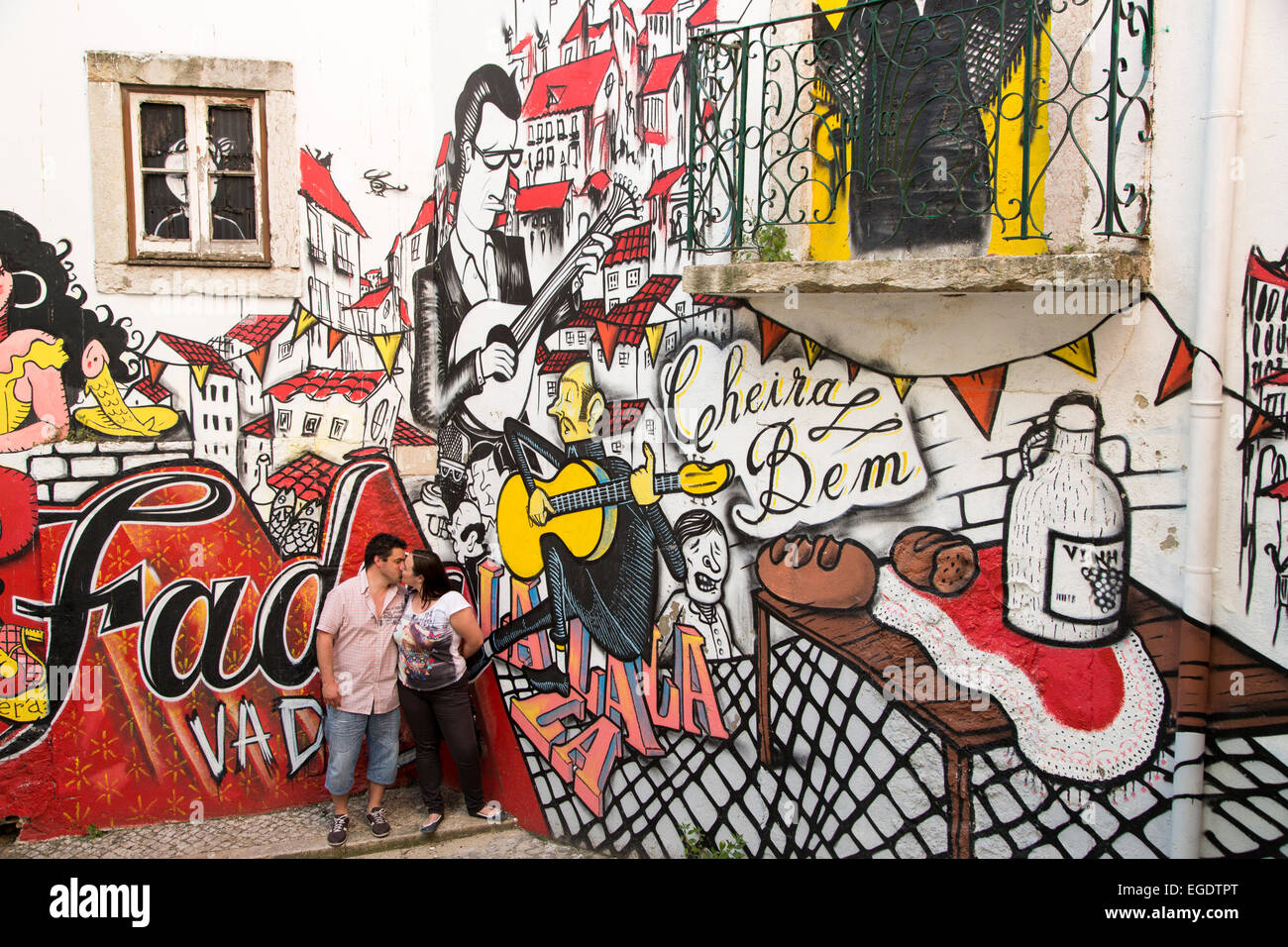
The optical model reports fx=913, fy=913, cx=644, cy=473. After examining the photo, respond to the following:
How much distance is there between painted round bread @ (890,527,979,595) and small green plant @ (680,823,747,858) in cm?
179

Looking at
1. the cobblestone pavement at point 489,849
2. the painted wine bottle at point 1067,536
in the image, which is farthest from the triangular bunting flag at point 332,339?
the painted wine bottle at point 1067,536

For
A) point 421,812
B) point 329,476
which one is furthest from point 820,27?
point 421,812

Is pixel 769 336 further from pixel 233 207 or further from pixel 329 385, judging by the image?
pixel 233 207

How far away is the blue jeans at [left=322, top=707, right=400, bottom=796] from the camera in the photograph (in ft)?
18.3

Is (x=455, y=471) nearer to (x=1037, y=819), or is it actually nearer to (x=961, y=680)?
(x=961, y=680)

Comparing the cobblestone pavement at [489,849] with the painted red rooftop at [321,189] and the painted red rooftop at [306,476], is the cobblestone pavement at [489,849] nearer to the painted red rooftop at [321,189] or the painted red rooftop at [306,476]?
the painted red rooftop at [306,476]

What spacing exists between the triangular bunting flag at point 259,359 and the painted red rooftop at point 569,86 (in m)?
2.26

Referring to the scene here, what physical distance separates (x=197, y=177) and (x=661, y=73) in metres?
3.10

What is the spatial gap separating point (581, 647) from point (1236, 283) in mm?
3782

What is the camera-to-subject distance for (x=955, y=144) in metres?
4.28

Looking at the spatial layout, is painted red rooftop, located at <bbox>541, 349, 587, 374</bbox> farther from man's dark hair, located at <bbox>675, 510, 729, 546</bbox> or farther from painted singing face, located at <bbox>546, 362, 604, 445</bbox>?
man's dark hair, located at <bbox>675, 510, 729, 546</bbox>

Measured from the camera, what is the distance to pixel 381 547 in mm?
5535

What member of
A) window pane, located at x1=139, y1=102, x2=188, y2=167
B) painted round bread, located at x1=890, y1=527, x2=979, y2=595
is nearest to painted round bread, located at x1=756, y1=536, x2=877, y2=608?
painted round bread, located at x1=890, y1=527, x2=979, y2=595

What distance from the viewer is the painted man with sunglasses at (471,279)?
5.66 m
